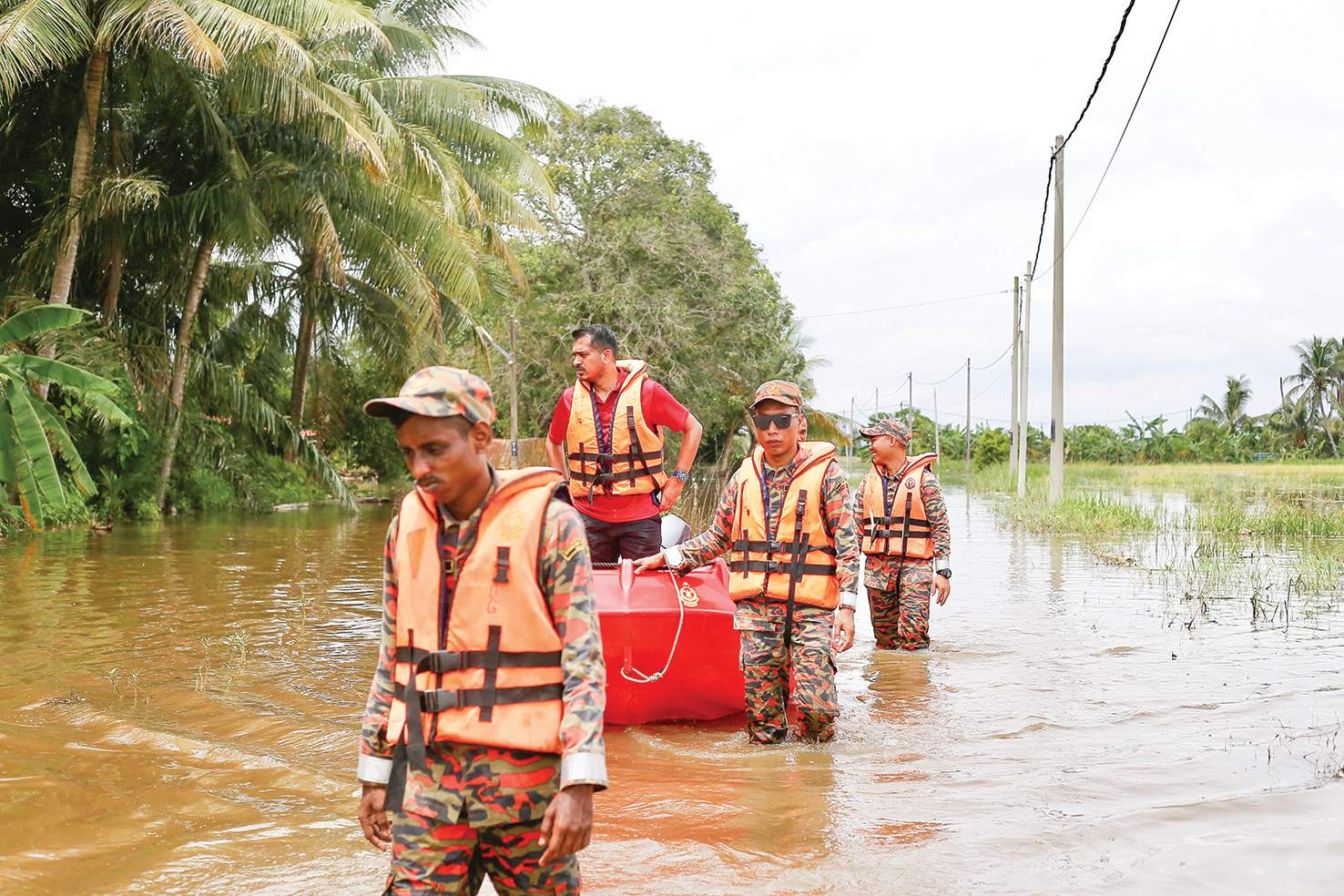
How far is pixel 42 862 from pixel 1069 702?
5.59 m

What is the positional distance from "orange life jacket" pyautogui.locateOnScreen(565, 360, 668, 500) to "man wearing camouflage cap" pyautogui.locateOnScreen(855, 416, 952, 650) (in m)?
2.30

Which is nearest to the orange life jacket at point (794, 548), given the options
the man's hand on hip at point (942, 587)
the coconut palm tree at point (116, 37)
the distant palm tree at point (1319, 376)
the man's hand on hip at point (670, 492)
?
the man's hand on hip at point (670, 492)

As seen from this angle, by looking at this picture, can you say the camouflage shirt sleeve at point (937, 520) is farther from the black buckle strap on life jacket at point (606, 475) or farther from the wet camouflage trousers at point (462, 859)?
the wet camouflage trousers at point (462, 859)

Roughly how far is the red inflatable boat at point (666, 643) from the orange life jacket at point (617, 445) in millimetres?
552

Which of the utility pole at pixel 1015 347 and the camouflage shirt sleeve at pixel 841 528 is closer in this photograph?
the camouflage shirt sleeve at pixel 841 528

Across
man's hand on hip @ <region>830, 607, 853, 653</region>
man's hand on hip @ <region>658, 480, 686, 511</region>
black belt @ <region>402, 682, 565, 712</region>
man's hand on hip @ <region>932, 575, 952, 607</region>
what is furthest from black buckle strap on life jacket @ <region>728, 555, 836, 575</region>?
black belt @ <region>402, 682, 565, 712</region>

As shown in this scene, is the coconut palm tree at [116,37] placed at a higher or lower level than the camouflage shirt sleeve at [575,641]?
higher

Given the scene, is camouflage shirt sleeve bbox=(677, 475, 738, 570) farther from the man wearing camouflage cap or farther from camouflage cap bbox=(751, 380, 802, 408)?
the man wearing camouflage cap

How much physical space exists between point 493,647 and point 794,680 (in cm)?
333

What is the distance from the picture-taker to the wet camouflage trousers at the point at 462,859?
9.61 feet

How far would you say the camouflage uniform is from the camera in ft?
19.5

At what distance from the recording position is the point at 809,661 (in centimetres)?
595

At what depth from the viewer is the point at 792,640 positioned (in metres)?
A: 6.01

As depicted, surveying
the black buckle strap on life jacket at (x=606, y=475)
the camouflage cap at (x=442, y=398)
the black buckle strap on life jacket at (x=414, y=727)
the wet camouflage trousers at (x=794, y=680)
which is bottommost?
Result: the wet camouflage trousers at (x=794, y=680)
